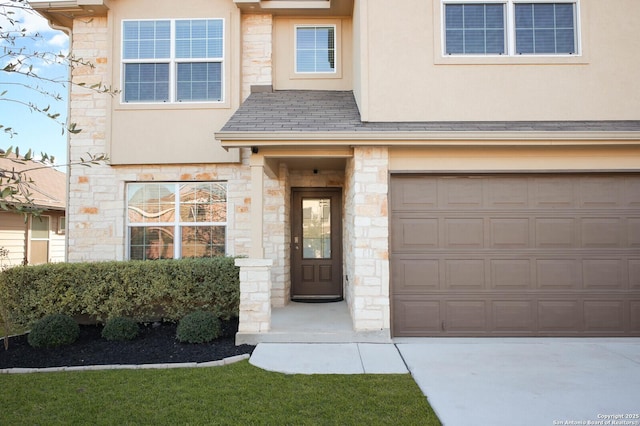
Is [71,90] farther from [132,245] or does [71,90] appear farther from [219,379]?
[219,379]

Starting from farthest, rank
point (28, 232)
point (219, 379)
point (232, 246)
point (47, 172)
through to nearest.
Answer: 1. point (47, 172)
2. point (28, 232)
3. point (232, 246)
4. point (219, 379)

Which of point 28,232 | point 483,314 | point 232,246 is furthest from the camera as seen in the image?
point 28,232

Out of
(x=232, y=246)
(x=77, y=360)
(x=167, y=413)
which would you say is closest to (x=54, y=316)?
(x=77, y=360)

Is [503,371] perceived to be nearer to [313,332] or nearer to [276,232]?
[313,332]

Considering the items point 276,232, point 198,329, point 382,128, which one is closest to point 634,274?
point 382,128

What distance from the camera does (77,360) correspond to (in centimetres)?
562

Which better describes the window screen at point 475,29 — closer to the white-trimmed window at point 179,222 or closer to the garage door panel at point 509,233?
the garage door panel at point 509,233

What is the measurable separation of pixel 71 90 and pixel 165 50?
2.05 meters

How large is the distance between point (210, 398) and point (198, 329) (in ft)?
6.77

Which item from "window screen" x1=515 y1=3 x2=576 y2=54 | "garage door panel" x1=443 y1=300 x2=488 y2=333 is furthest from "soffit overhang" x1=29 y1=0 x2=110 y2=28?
"garage door panel" x1=443 y1=300 x2=488 y2=333

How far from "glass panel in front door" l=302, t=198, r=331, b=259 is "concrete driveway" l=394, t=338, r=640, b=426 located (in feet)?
10.7

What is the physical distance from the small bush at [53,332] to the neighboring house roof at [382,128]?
3.64m

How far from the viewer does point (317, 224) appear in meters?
9.09

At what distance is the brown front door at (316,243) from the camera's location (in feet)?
29.4
